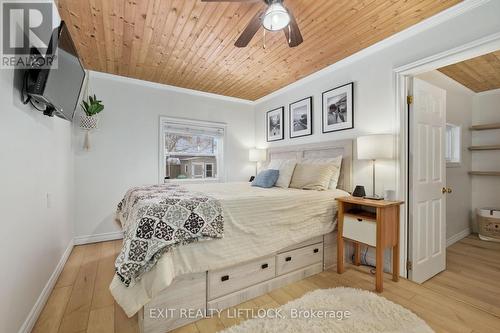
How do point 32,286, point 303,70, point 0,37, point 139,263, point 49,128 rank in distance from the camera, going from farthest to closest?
point 303,70 → point 49,128 → point 32,286 → point 139,263 → point 0,37

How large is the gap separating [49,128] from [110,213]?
1720 mm

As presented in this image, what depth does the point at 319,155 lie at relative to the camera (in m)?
3.20

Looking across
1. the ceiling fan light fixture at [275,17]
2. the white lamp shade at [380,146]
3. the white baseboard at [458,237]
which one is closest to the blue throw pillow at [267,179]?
the white lamp shade at [380,146]

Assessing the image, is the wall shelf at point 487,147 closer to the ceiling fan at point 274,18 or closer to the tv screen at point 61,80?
the ceiling fan at point 274,18

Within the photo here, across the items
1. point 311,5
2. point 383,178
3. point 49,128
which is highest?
point 311,5

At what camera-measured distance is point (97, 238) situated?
10.7 feet

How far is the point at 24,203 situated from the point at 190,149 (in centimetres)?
274

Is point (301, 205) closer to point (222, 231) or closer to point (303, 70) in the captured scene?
point (222, 231)

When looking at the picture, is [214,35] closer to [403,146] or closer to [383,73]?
[383,73]

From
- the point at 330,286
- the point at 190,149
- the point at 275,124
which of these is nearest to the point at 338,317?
the point at 330,286

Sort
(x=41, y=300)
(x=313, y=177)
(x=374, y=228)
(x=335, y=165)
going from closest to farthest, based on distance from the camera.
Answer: (x=41, y=300), (x=374, y=228), (x=313, y=177), (x=335, y=165)

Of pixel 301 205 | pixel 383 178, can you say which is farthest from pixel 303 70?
pixel 301 205

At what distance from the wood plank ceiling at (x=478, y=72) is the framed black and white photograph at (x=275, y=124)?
7.57 feet

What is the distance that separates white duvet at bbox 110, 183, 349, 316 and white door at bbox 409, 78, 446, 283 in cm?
78
